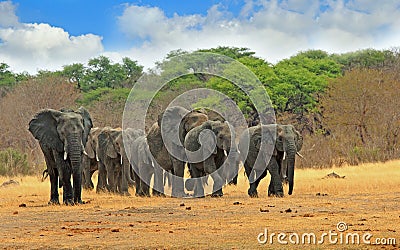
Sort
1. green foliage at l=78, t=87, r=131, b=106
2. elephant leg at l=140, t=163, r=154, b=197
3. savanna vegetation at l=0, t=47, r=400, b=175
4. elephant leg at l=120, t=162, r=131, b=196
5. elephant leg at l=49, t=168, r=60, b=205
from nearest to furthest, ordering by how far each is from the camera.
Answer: elephant leg at l=49, t=168, r=60, b=205
elephant leg at l=120, t=162, r=131, b=196
elephant leg at l=140, t=163, r=154, b=197
savanna vegetation at l=0, t=47, r=400, b=175
green foliage at l=78, t=87, r=131, b=106

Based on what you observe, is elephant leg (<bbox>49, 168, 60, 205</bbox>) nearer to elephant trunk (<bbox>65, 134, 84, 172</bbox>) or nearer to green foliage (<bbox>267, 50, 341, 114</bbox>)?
elephant trunk (<bbox>65, 134, 84, 172</bbox>)

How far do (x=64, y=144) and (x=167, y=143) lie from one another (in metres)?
5.10

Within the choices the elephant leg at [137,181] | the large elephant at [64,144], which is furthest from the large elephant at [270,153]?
the large elephant at [64,144]

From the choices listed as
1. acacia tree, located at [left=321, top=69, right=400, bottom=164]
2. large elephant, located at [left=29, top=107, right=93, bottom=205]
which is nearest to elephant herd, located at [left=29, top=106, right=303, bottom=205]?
large elephant, located at [left=29, top=107, right=93, bottom=205]

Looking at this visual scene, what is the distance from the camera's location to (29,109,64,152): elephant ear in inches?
760

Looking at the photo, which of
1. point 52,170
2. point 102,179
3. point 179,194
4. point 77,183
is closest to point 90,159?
point 102,179

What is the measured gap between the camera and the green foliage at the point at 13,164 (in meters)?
37.2

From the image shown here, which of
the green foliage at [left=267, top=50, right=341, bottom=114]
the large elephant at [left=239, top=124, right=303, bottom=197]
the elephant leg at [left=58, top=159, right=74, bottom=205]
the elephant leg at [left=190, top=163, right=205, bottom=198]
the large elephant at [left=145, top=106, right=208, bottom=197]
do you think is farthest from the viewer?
the green foliage at [left=267, top=50, right=341, bottom=114]

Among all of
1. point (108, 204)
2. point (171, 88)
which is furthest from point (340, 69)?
point (108, 204)

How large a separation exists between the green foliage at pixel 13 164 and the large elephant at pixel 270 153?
57.9 feet

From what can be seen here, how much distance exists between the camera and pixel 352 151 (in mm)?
40844

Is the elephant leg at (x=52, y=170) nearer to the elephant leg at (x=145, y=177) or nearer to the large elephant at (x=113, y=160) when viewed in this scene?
the large elephant at (x=113, y=160)

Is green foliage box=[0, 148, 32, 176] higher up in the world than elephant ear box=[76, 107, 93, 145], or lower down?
lower down

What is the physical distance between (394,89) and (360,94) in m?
2.21
